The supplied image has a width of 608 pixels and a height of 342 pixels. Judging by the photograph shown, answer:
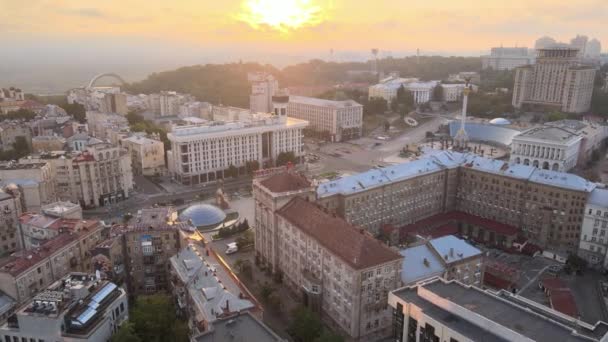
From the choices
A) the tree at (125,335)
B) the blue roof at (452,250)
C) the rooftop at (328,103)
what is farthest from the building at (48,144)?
the blue roof at (452,250)

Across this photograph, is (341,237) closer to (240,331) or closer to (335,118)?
(240,331)

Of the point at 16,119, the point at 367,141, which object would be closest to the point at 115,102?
the point at 16,119

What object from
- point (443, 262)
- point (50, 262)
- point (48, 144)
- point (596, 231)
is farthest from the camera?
point (48, 144)

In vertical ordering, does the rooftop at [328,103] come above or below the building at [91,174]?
above

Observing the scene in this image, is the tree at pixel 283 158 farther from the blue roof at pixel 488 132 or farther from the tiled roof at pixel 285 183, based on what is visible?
the blue roof at pixel 488 132

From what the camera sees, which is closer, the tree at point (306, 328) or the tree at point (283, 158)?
the tree at point (306, 328)

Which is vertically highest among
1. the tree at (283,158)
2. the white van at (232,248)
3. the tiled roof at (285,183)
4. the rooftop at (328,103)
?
the rooftop at (328,103)

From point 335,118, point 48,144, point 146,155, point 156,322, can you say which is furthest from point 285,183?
point 335,118
